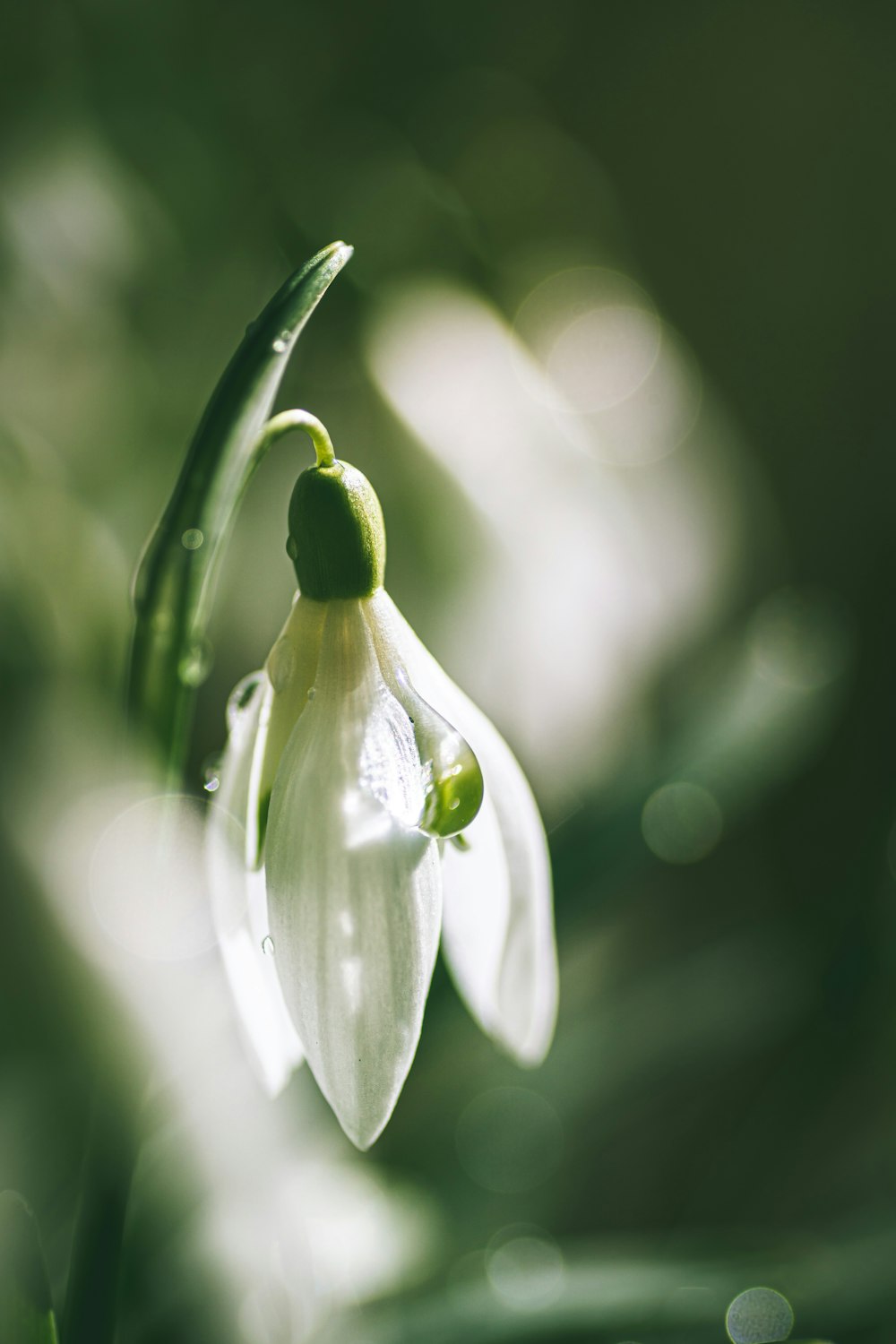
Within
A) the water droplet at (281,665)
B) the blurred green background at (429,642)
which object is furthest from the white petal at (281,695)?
the blurred green background at (429,642)

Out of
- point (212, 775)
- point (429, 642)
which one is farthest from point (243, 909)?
point (429, 642)

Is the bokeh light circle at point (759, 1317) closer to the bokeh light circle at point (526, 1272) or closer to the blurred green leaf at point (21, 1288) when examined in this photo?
the bokeh light circle at point (526, 1272)

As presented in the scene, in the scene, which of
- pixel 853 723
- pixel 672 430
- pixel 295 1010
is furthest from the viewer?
pixel 853 723

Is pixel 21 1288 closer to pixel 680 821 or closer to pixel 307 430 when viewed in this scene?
pixel 307 430

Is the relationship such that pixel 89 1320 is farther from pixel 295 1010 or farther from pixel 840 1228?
pixel 840 1228

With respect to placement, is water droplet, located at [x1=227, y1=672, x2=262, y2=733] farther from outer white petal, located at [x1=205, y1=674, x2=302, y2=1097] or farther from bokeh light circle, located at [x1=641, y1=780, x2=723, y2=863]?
bokeh light circle, located at [x1=641, y1=780, x2=723, y2=863]

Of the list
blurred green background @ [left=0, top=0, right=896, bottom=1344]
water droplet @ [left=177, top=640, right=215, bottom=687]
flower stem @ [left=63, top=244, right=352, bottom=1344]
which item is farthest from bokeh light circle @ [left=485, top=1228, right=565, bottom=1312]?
water droplet @ [left=177, top=640, right=215, bottom=687]

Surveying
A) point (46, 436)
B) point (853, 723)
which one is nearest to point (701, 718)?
point (46, 436)

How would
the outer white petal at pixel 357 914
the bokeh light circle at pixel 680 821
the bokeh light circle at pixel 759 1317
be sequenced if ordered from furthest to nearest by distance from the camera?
1. the bokeh light circle at pixel 680 821
2. the bokeh light circle at pixel 759 1317
3. the outer white petal at pixel 357 914
